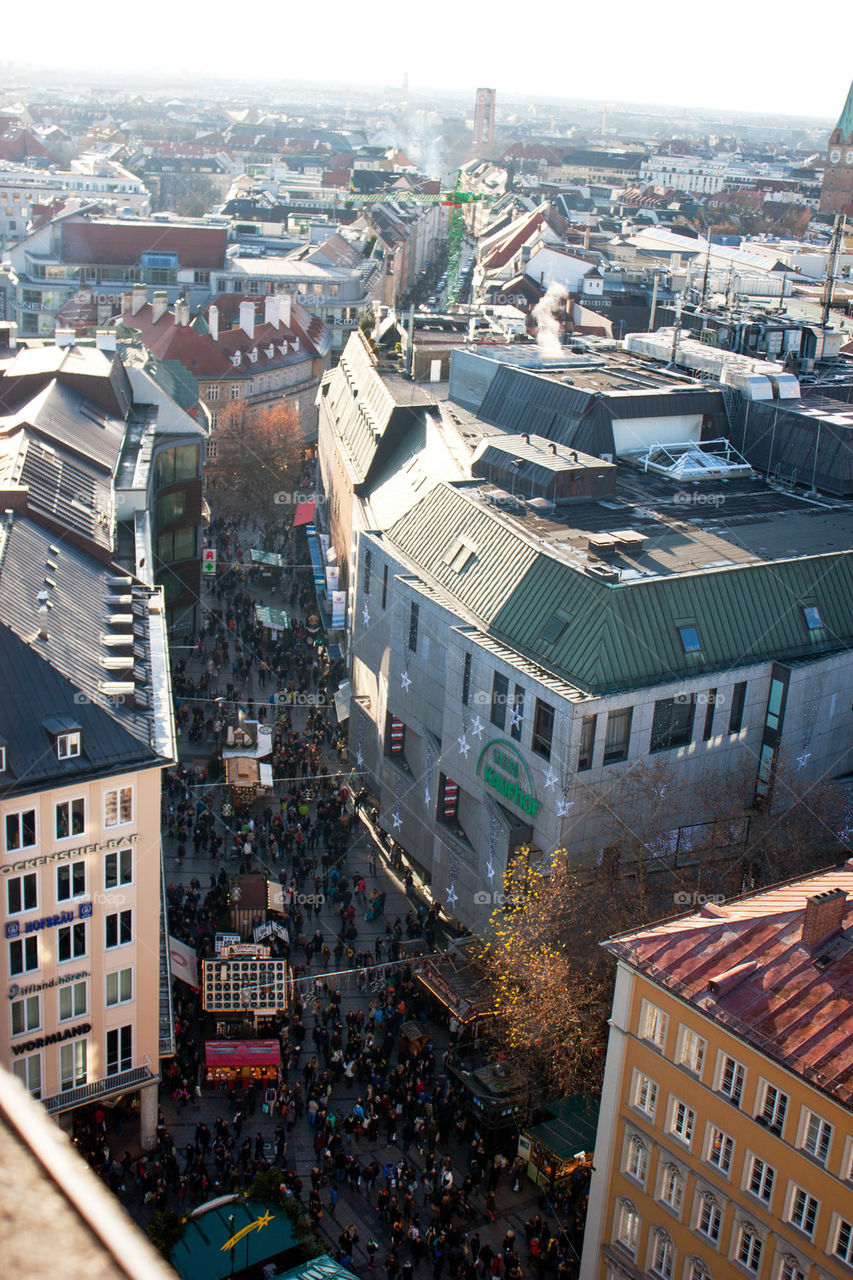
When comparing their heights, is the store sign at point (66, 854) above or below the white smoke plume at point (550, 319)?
below

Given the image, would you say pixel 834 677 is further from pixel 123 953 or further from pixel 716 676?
pixel 123 953

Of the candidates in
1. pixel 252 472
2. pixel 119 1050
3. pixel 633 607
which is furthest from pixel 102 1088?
pixel 252 472

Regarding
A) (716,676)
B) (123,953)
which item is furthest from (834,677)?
(123,953)

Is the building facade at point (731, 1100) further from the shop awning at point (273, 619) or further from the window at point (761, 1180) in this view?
the shop awning at point (273, 619)

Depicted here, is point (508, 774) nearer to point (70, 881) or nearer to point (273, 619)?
point (70, 881)

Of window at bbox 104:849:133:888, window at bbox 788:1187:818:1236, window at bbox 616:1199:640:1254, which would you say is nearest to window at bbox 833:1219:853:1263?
window at bbox 788:1187:818:1236

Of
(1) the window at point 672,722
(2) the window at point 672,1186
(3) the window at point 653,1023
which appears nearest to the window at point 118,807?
(3) the window at point 653,1023

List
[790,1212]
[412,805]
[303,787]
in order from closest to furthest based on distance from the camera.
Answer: [790,1212] → [412,805] → [303,787]
